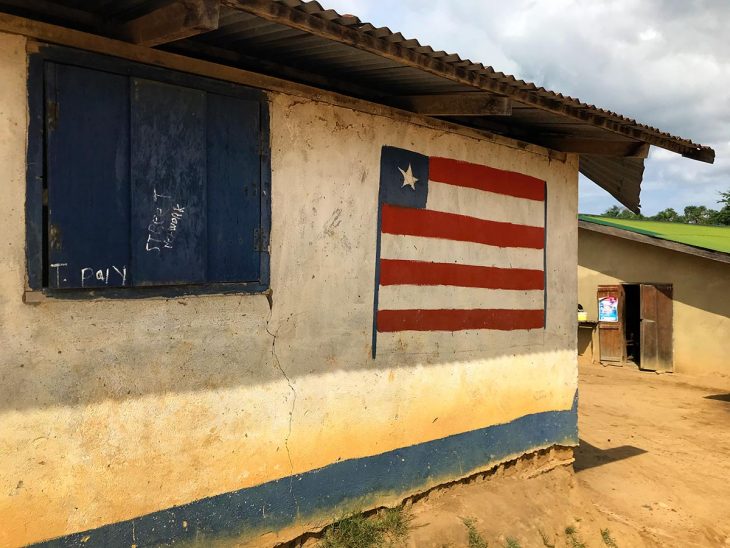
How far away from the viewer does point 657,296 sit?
14969 mm

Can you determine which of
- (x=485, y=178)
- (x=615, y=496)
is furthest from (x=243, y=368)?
(x=615, y=496)

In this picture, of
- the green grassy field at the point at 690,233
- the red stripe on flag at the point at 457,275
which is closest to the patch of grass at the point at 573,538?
the red stripe on flag at the point at 457,275

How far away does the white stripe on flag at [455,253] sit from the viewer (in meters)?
5.08

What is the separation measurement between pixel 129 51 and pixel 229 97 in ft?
2.17

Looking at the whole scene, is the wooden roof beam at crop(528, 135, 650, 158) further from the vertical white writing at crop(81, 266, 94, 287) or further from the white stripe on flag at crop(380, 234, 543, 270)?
the vertical white writing at crop(81, 266, 94, 287)

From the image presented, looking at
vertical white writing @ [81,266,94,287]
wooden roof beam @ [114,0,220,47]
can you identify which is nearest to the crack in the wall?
vertical white writing @ [81,266,94,287]

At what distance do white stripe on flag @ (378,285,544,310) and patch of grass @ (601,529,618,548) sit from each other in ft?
7.50

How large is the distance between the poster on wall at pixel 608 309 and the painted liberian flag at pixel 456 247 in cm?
1009

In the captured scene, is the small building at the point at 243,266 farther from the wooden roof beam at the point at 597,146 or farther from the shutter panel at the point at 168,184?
the wooden roof beam at the point at 597,146

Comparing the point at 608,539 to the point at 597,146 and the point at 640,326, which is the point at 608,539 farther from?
the point at 640,326

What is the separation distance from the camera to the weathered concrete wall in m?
3.21

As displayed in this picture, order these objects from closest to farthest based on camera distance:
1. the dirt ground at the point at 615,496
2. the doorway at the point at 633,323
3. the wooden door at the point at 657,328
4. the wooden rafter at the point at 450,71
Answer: the wooden rafter at the point at 450,71 → the dirt ground at the point at 615,496 → the wooden door at the point at 657,328 → the doorway at the point at 633,323

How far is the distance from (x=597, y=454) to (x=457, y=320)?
427 cm

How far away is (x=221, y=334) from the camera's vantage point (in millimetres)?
3980
